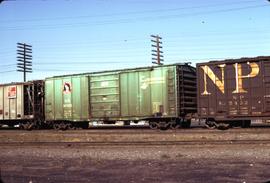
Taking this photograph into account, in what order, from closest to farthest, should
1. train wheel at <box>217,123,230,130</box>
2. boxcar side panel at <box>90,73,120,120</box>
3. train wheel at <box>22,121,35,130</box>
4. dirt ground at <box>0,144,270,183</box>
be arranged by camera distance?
1. dirt ground at <box>0,144,270,183</box>
2. train wheel at <box>217,123,230,130</box>
3. boxcar side panel at <box>90,73,120,120</box>
4. train wheel at <box>22,121,35,130</box>

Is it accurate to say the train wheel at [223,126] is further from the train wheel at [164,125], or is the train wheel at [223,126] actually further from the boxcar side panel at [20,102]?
the boxcar side panel at [20,102]

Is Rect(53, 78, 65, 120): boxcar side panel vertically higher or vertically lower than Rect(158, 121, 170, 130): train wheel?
higher

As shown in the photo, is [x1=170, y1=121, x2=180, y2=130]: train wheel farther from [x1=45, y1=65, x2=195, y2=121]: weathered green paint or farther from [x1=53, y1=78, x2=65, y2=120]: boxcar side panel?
[x1=53, y1=78, x2=65, y2=120]: boxcar side panel

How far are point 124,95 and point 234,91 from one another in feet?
22.4

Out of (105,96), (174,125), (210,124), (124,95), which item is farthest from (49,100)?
(210,124)

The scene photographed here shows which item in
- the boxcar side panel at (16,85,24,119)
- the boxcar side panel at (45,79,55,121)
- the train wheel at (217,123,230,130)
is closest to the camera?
the train wheel at (217,123,230,130)

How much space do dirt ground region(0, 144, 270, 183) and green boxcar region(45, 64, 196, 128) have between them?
8.66m

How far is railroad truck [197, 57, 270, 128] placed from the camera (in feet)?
64.6

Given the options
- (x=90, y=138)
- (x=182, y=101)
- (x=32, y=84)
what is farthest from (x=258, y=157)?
(x=32, y=84)

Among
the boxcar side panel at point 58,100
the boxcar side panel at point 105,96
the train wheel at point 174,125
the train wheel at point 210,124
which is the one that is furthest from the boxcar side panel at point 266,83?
the boxcar side panel at point 58,100

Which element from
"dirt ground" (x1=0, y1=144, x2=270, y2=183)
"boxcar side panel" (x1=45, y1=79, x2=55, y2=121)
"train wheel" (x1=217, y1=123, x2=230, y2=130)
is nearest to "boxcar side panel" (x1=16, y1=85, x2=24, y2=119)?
"boxcar side panel" (x1=45, y1=79, x2=55, y2=121)

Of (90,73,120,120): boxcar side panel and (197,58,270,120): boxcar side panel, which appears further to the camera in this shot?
(90,73,120,120): boxcar side panel

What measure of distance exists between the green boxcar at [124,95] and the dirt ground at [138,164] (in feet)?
28.4

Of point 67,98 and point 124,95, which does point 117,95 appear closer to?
point 124,95
